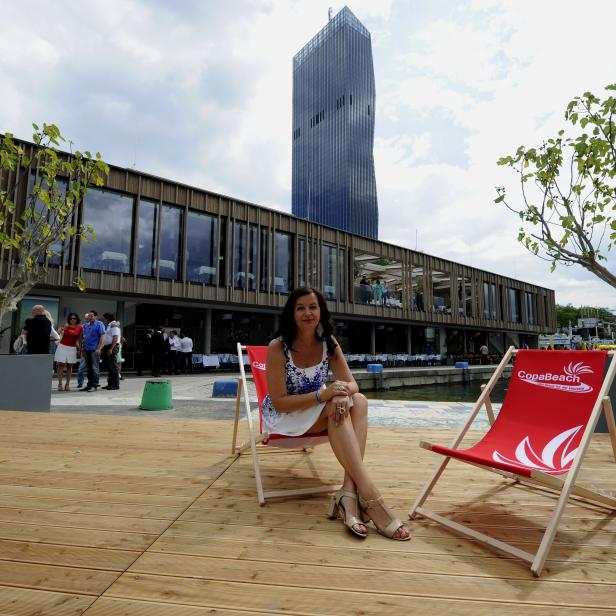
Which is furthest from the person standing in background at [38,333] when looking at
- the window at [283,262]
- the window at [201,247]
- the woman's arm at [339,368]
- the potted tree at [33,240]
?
the window at [283,262]

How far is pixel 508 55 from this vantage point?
5105mm

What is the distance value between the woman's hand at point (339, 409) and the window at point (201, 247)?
14260 millimetres

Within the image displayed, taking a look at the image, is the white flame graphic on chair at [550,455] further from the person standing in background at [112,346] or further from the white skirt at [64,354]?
the white skirt at [64,354]

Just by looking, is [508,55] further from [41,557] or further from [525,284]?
[525,284]

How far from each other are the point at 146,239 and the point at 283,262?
639 centimetres

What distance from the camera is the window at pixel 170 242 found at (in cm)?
1478

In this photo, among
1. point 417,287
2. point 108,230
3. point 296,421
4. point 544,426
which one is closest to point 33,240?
point 296,421

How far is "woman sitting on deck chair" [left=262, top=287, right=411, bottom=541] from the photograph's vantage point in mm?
1796

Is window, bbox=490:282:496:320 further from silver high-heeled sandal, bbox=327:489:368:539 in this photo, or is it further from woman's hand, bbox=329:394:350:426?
silver high-heeled sandal, bbox=327:489:368:539

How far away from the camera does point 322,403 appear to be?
2137 millimetres

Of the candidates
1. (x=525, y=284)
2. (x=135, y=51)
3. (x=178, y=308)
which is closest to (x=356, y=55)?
(x=525, y=284)

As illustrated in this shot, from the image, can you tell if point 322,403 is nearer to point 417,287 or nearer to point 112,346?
point 112,346

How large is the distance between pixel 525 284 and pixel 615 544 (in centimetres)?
3593

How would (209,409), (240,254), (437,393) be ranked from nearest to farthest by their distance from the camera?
1. (209,409)
2. (437,393)
3. (240,254)
